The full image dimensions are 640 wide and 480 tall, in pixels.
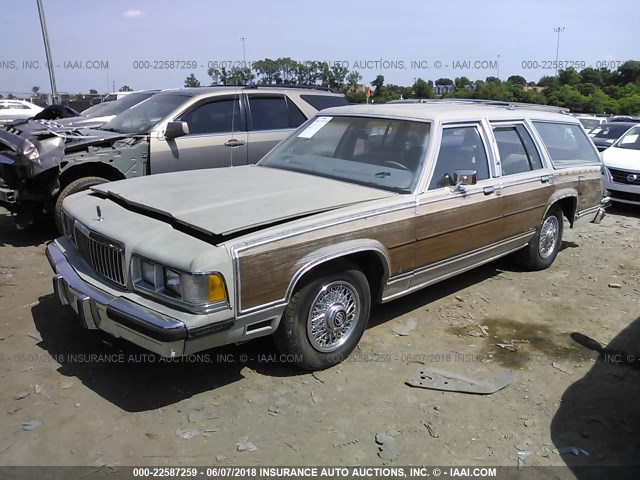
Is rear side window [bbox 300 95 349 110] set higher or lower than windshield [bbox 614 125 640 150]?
higher

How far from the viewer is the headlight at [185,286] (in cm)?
302

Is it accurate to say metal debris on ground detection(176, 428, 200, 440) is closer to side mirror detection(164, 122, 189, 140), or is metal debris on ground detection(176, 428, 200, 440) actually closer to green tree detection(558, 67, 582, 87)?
side mirror detection(164, 122, 189, 140)

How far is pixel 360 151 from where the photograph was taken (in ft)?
15.4

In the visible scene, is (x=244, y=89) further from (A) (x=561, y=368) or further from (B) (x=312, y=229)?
(A) (x=561, y=368)

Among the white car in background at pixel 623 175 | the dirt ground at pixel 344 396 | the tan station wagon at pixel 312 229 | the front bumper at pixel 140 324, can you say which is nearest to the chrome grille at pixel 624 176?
the white car in background at pixel 623 175

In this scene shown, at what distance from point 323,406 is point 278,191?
1578mm

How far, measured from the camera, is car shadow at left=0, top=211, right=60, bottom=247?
663cm

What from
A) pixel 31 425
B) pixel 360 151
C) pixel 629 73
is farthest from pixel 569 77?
pixel 31 425

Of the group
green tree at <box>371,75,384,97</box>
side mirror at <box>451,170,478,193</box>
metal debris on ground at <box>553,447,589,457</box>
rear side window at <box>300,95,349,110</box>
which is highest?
green tree at <box>371,75,384,97</box>

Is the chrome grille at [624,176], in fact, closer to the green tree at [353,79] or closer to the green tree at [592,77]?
the green tree at [353,79]

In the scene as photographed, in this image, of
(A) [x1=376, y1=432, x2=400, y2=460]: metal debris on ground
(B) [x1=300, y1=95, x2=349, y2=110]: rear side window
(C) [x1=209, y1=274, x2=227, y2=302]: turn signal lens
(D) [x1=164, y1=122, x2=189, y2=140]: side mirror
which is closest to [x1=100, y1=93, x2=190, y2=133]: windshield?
(D) [x1=164, y1=122, x2=189, y2=140]: side mirror

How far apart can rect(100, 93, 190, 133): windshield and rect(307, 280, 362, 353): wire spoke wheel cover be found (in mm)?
4070

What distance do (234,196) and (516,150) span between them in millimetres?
3094

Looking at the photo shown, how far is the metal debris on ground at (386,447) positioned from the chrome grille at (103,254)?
5.97ft
